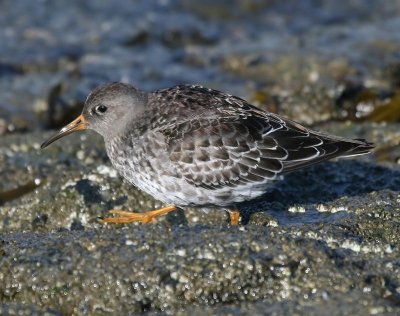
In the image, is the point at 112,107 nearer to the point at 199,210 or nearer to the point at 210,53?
the point at 199,210

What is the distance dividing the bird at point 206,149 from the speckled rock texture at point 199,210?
0.24 meters

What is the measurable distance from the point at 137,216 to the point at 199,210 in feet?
1.79

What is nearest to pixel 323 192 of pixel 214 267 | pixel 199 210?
pixel 199 210

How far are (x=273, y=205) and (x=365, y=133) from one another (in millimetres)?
1992

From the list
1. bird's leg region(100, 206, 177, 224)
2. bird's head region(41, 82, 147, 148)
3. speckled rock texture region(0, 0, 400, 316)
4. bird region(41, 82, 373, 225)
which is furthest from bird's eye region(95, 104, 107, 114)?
bird's leg region(100, 206, 177, 224)

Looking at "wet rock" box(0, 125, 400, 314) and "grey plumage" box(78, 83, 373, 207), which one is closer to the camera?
"wet rock" box(0, 125, 400, 314)

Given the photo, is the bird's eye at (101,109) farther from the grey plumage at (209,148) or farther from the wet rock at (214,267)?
the wet rock at (214,267)

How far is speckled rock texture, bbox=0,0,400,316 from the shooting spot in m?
4.46

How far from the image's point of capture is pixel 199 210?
6328mm

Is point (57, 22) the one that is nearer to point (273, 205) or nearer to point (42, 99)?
point (42, 99)

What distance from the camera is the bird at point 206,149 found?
18.9 feet

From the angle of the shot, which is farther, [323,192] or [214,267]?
[323,192]

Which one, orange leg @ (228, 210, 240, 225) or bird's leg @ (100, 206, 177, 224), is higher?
orange leg @ (228, 210, 240, 225)

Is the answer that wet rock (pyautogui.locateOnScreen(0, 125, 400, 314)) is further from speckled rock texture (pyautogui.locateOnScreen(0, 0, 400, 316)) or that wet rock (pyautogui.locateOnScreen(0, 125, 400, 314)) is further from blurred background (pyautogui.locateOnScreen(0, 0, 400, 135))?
blurred background (pyautogui.locateOnScreen(0, 0, 400, 135))
